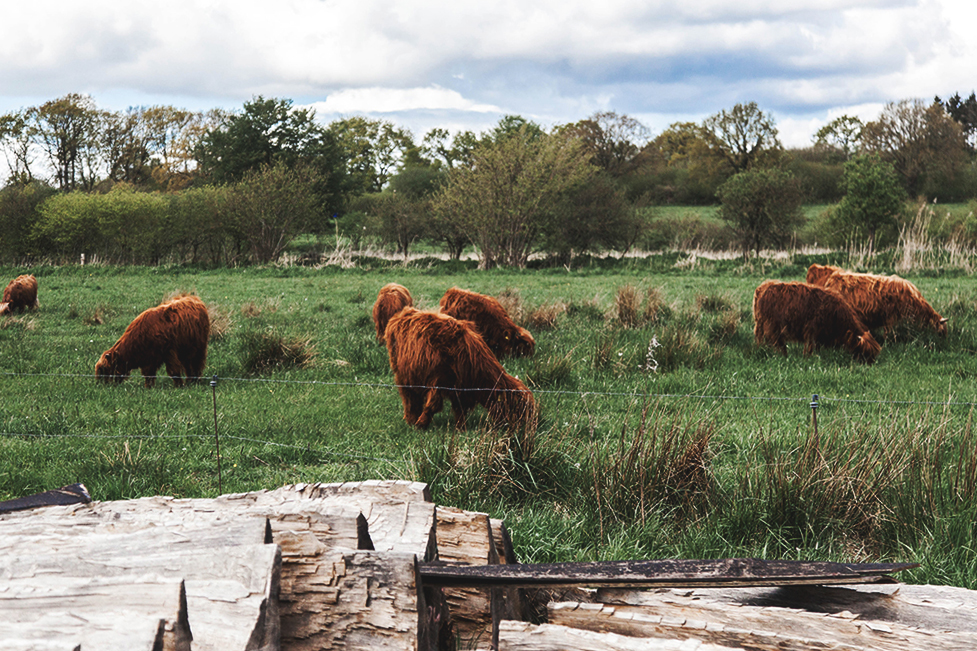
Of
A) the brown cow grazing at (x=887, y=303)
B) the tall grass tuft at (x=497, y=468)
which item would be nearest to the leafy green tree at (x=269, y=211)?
the brown cow grazing at (x=887, y=303)

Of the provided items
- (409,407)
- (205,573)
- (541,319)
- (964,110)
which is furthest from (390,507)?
(964,110)

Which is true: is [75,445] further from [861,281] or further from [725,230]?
[725,230]

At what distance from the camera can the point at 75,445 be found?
615 centimetres

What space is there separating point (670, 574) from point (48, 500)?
309 centimetres

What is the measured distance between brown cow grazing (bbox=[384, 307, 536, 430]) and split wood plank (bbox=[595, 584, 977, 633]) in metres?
3.24

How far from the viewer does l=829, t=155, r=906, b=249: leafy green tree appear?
28.3 metres

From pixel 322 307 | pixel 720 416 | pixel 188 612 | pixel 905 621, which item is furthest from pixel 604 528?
pixel 322 307

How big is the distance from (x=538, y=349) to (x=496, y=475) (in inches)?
214

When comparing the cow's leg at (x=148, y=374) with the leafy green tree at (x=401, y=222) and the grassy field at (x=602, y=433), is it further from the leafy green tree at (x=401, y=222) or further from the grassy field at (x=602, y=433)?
the leafy green tree at (x=401, y=222)

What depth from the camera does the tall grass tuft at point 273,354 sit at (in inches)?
368

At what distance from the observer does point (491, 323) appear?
974cm

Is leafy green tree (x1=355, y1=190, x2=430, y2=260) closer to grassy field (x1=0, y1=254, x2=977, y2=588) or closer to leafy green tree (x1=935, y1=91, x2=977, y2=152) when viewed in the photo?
grassy field (x1=0, y1=254, x2=977, y2=588)

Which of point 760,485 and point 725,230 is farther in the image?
point 725,230

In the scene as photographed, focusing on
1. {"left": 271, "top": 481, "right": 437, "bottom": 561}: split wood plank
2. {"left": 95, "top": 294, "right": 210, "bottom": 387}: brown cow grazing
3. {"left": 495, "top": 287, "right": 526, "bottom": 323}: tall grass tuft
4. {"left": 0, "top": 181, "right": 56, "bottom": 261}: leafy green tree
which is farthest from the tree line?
{"left": 271, "top": 481, "right": 437, "bottom": 561}: split wood plank
